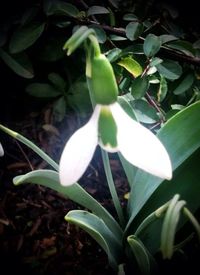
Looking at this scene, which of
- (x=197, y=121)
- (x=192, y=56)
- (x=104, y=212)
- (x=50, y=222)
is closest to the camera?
(x=197, y=121)

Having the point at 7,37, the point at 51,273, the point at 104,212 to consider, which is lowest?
the point at 51,273

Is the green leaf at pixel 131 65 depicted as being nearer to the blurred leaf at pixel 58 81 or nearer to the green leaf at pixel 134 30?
the green leaf at pixel 134 30

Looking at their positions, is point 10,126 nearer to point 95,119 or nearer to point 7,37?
point 7,37

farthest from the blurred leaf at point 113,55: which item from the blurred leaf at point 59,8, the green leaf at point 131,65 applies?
the blurred leaf at point 59,8

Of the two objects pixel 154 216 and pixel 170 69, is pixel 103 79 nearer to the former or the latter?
pixel 154 216

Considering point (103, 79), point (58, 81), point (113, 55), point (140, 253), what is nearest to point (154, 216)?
point (140, 253)

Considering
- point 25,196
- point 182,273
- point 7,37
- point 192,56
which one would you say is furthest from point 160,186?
point 7,37

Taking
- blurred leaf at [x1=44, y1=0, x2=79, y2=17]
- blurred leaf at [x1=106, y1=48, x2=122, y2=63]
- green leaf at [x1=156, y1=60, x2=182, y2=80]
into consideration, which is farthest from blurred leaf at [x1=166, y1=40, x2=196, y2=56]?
blurred leaf at [x1=44, y1=0, x2=79, y2=17]
